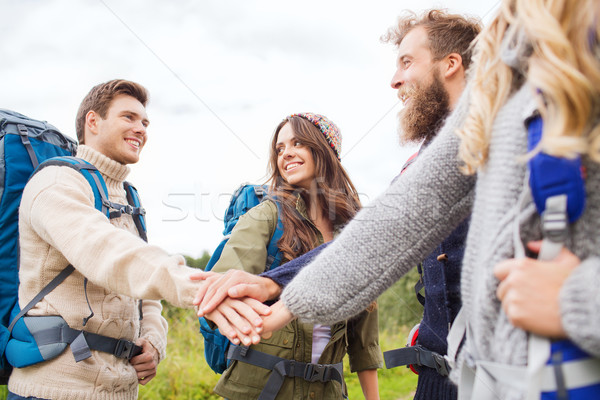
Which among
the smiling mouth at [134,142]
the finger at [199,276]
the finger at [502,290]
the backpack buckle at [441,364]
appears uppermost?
the smiling mouth at [134,142]

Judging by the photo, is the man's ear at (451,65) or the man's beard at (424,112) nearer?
the man's beard at (424,112)

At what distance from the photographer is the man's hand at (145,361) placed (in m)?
2.37

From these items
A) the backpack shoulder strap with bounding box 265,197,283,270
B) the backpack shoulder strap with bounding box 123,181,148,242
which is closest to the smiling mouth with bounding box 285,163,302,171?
the backpack shoulder strap with bounding box 265,197,283,270

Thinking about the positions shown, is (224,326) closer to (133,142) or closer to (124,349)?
(124,349)

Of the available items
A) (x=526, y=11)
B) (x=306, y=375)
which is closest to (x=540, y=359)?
(x=526, y=11)

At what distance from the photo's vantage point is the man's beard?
8.20ft

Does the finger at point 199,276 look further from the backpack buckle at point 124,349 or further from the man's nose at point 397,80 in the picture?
the man's nose at point 397,80

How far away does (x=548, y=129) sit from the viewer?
0.91 metres

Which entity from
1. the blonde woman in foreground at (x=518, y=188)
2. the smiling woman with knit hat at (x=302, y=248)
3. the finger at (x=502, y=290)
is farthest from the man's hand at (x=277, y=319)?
the finger at (x=502, y=290)

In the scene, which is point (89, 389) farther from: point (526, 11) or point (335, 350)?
point (526, 11)

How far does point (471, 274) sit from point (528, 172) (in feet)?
1.01

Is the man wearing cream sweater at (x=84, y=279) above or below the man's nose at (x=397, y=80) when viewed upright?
below

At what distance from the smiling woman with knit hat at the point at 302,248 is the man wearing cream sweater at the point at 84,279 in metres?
0.37

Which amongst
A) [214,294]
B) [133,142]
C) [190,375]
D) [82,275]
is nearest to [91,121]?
[133,142]
